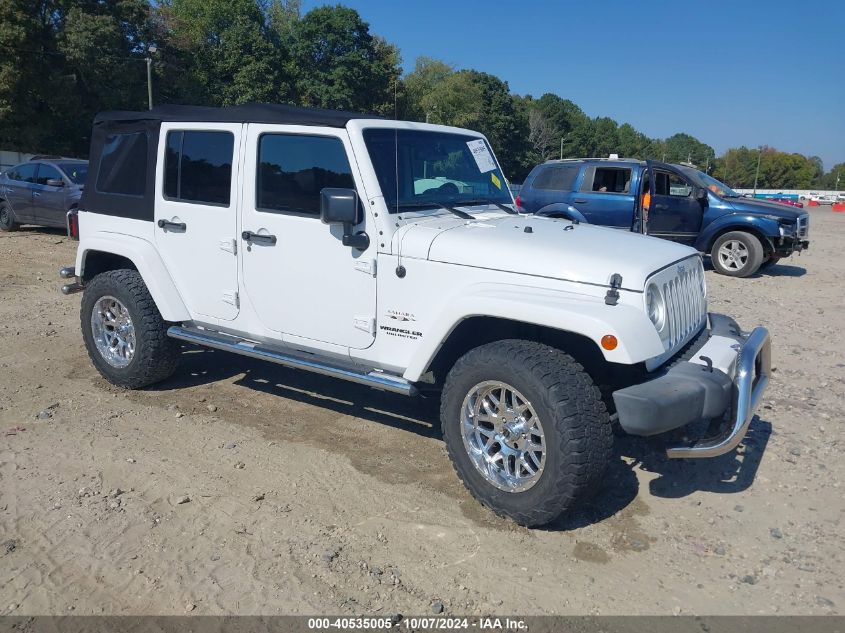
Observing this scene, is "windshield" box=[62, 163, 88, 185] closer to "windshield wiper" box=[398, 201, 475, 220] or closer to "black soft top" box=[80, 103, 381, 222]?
"black soft top" box=[80, 103, 381, 222]

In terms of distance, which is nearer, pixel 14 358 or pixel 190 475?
pixel 190 475

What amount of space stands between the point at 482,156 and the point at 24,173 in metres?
12.9

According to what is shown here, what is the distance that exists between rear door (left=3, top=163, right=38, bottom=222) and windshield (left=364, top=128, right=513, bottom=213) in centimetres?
1240

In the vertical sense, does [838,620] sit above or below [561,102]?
below

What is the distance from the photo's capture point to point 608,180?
12172mm

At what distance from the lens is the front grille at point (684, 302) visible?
3.78 meters

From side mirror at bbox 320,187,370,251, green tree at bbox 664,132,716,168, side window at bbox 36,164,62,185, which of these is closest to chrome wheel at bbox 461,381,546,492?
side mirror at bbox 320,187,370,251

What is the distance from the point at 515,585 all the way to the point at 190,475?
2.14m

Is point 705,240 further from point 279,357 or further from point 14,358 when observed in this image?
point 14,358

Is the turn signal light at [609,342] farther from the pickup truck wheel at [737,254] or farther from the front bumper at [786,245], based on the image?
the front bumper at [786,245]

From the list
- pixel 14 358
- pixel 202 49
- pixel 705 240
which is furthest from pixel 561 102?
pixel 14 358

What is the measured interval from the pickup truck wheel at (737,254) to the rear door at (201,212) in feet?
32.2

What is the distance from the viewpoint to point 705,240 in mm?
12234

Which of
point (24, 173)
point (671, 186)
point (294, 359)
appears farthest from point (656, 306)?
point (24, 173)
